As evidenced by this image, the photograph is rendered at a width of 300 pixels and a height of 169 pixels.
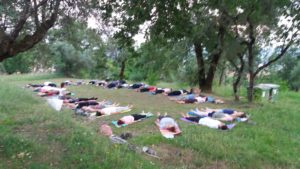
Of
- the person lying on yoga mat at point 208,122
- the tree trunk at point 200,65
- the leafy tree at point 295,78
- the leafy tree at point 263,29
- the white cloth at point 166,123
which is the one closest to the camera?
the white cloth at point 166,123

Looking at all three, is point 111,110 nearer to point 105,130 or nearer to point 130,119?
point 130,119

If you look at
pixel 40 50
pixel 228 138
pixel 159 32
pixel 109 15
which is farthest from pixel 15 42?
pixel 228 138

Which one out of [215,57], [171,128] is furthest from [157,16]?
[215,57]

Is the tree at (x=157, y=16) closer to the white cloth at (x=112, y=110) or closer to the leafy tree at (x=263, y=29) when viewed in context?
the white cloth at (x=112, y=110)

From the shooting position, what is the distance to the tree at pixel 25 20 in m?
4.78

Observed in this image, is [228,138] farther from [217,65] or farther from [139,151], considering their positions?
[217,65]

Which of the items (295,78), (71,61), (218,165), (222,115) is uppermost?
(71,61)

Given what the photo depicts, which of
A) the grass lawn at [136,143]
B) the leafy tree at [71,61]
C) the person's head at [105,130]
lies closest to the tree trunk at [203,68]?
the grass lawn at [136,143]

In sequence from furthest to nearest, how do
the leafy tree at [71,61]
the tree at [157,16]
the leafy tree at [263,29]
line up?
the leafy tree at [71,61]
the leafy tree at [263,29]
the tree at [157,16]

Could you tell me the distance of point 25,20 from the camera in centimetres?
498

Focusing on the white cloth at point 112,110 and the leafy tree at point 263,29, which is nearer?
the white cloth at point 112,110

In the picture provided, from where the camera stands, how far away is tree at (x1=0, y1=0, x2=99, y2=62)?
4781 millimetres

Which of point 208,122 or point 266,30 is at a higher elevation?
point 266,30

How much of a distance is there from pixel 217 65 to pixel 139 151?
32.2 feet
